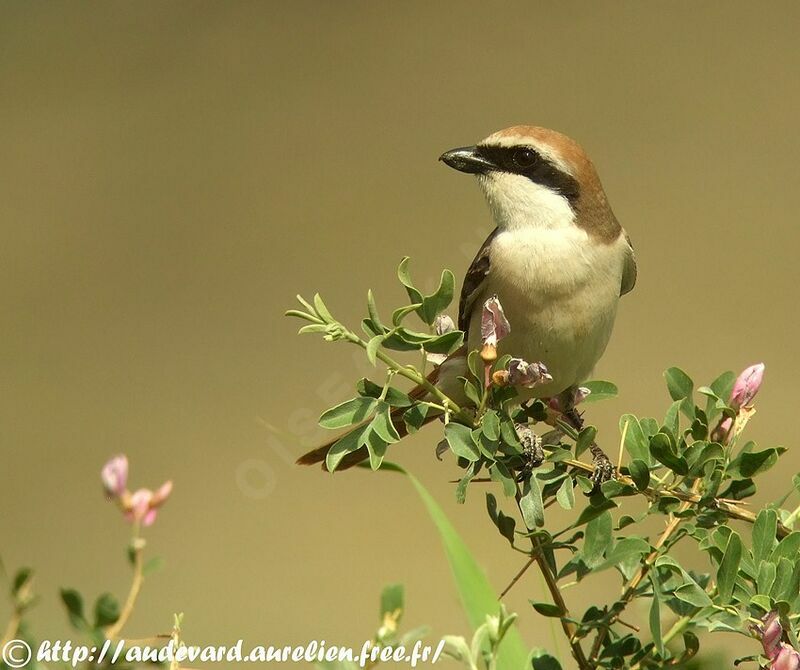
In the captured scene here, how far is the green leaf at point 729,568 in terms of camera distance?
88 cm

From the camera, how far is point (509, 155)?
185 centimetres

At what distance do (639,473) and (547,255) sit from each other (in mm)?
845

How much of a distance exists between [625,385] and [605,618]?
3.82 meters

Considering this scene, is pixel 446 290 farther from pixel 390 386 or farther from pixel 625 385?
pixel 625 385

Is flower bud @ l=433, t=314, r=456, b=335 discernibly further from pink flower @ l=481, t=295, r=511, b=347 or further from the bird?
the bird

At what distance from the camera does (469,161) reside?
6.05ft

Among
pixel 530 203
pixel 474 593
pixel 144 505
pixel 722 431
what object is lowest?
pixel 474 593

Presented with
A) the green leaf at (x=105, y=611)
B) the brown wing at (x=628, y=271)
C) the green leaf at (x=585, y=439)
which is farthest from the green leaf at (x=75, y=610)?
the brown wing at (x=628, y=271)

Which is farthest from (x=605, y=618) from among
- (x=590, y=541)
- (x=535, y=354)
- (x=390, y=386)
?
(x=535, y=354)

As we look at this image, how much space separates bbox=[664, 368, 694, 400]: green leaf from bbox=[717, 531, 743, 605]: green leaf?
26cm

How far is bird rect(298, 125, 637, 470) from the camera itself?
1.78 m

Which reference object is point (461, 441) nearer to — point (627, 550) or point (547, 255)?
point (627, 550)

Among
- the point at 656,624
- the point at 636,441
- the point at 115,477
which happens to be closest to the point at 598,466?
the point at 636,441

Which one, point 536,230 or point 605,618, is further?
point 536,230
